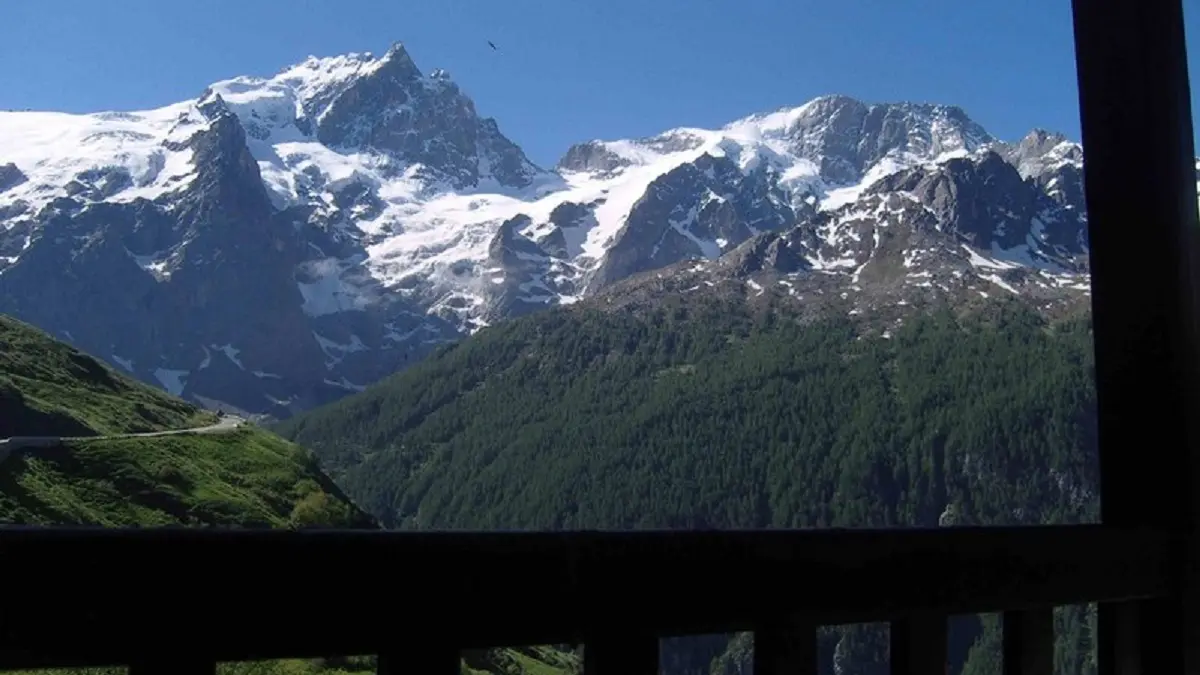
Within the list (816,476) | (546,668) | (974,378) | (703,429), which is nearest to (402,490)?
(703,429)

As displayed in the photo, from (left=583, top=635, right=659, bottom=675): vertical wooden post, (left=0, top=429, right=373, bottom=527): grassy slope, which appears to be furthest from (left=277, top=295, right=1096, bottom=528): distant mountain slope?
(left=583, top=635, right=659, bottom=675): vertical wooden post

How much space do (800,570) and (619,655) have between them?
14.4 inches

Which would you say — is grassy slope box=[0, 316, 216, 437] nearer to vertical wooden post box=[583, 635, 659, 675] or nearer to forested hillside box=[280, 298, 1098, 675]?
vertical wooden post box=[583, 635, 659, 675]

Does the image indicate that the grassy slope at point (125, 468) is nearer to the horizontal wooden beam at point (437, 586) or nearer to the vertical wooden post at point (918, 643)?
the vertical wooden post at point (918, 643)

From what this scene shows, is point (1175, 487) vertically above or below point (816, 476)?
below

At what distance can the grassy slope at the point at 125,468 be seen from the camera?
2094 centimetres

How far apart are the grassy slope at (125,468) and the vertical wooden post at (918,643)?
27.5ft

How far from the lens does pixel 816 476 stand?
157m

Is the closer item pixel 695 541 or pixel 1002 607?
pixel 695 541

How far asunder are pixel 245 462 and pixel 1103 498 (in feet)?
108

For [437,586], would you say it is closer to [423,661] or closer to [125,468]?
[423,661]

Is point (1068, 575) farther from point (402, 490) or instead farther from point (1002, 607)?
point (402, 490)

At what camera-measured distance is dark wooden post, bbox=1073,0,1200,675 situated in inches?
106

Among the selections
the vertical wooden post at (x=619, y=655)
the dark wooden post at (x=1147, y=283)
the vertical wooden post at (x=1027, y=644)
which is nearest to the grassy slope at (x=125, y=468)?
the dark wooden post at (x=1147, y=283)
